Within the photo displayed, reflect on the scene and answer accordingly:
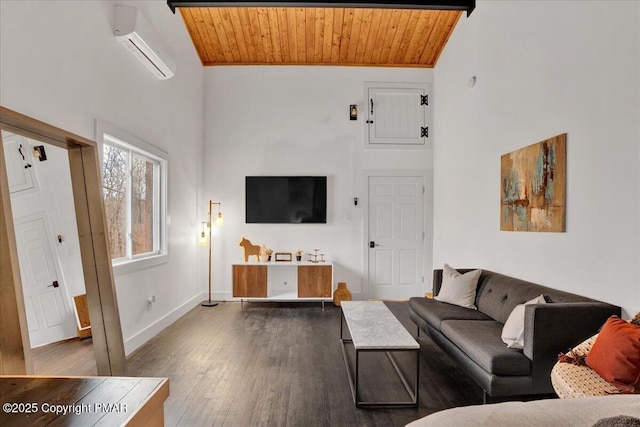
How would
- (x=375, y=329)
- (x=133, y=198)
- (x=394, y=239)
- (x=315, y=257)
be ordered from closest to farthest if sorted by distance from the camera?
1. (x=375, y=329)
2. (x=133, y=198)
3. (x=315, y=257)
4. (x=394, y=239)

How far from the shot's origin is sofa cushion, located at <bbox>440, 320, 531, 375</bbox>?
7.42ft

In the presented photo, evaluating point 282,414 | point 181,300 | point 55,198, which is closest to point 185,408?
point 282,414

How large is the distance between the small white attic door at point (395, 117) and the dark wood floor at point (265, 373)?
2885 mm

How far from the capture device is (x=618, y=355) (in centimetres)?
179

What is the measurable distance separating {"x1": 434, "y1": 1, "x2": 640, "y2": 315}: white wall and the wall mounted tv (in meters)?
2.19

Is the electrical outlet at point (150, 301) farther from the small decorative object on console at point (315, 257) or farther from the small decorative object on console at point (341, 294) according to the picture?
the small decorative object on console at point (341, 294)

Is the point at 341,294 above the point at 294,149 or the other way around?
the other way around

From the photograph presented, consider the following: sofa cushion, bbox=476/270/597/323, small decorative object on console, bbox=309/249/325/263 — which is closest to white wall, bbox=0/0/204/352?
Answer: small decorative object on console, bbox=309/249/325/263

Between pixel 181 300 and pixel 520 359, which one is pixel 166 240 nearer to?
pixel 181 300

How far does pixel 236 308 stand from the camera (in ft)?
17.4

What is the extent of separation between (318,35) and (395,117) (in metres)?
1.73

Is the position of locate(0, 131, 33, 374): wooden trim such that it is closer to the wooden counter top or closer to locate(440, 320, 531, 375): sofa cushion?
the wooden counter top

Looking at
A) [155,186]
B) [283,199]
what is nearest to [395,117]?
[283,199]

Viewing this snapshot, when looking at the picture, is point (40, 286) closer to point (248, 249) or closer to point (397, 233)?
point (248, 249)
